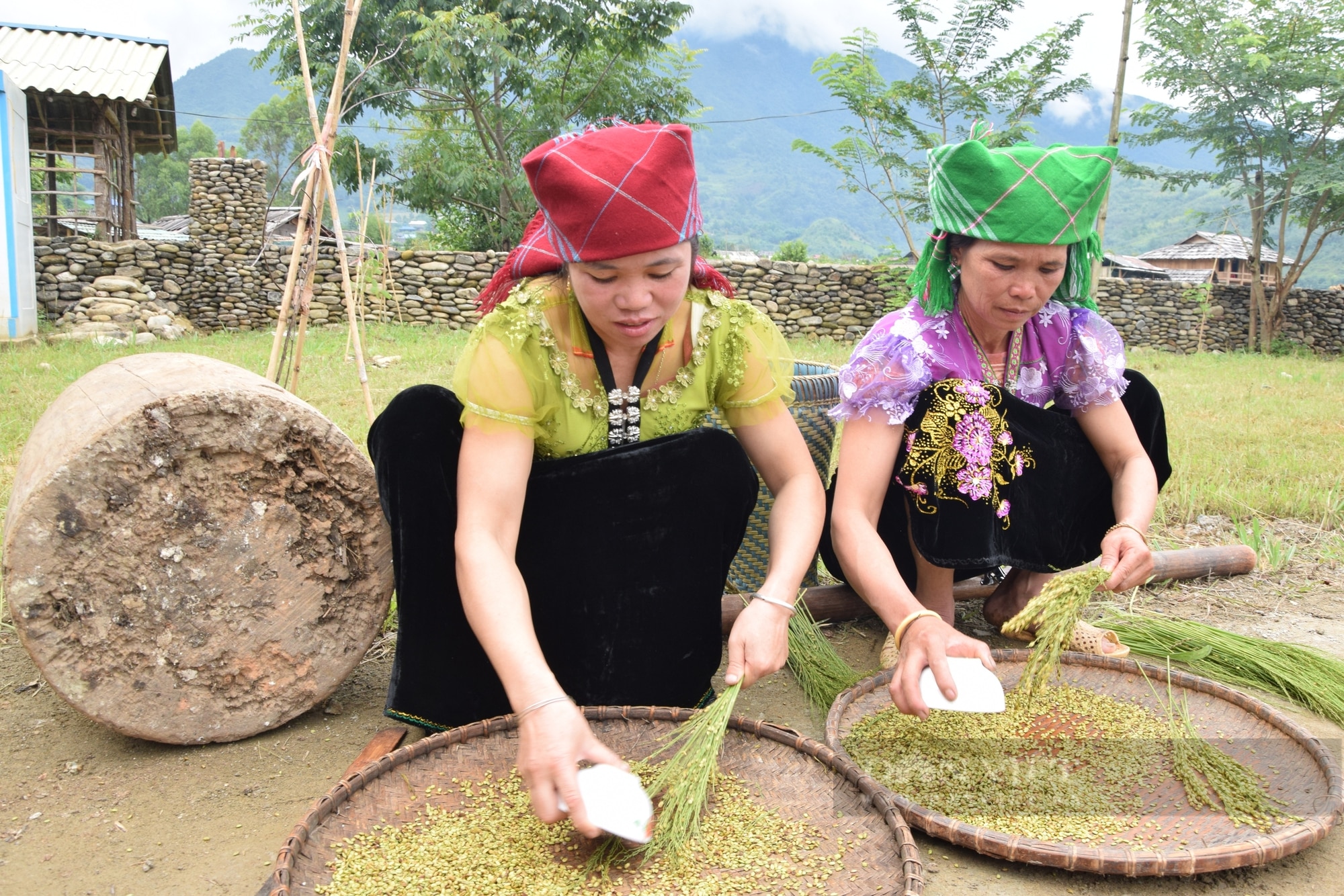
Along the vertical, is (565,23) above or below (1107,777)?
above

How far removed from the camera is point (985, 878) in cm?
149

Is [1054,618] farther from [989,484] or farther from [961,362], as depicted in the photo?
[961,362]

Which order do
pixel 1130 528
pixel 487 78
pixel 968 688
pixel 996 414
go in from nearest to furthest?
1. pixel 968 688
2. pixel 1130 528
3. pixel 996 414
4. pixel 487 78

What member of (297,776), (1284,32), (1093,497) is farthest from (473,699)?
→ (1284,32)

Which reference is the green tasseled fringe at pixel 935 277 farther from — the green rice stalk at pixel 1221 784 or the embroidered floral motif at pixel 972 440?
the green rice stalk at pixel 1221 784

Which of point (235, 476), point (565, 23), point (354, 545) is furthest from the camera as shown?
point (565, 23)

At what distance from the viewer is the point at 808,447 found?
2.51m

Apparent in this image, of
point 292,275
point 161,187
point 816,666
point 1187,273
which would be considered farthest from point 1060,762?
point 161,187

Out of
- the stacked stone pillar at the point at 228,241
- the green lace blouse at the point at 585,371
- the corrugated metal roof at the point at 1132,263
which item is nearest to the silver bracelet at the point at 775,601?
the green lace blouse at the point at 585,371

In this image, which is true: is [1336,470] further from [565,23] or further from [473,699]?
[565,23]

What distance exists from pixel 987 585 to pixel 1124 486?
69 cm

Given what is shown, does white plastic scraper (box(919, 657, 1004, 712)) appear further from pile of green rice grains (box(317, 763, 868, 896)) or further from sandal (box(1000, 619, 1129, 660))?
sandal (box(1000, 619, 1129, 660))

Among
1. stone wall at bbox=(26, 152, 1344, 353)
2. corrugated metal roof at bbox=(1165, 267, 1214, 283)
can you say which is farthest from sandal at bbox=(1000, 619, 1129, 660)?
corrugated metal roof at bbox=(1165, 267, 1214, 283)

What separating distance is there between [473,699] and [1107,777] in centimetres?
119
